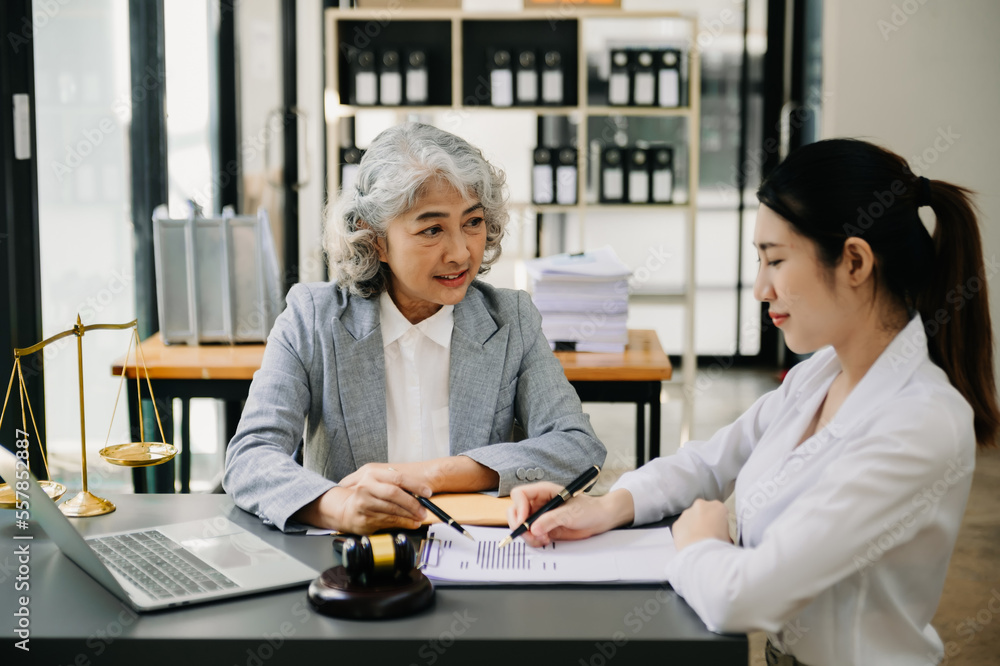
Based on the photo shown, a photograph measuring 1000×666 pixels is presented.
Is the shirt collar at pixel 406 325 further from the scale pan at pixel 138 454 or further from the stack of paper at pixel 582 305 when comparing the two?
the stack of paper at pixel 582 305

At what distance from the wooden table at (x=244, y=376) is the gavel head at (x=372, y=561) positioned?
1.66 metres

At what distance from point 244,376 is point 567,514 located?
1.65 meters

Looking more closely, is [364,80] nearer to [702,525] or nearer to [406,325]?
[406,325]

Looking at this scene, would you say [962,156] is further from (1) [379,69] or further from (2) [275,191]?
(2) [275,191]

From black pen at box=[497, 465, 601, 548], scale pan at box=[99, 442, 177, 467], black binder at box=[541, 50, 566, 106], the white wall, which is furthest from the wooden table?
the white wall

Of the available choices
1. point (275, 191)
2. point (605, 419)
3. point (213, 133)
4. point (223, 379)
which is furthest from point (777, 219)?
point (605, 419)

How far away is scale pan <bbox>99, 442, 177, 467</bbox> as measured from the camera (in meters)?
1.57

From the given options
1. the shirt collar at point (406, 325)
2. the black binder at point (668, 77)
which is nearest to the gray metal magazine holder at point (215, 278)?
the shirt collar at point (406, 325)

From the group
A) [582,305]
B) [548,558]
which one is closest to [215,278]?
[582,305]

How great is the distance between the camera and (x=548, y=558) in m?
1.29

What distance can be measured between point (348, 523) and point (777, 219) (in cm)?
73

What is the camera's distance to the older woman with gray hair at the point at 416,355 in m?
1.72

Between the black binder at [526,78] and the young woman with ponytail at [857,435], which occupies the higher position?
the black binder at [526,78]

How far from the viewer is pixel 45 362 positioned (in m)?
2.55
